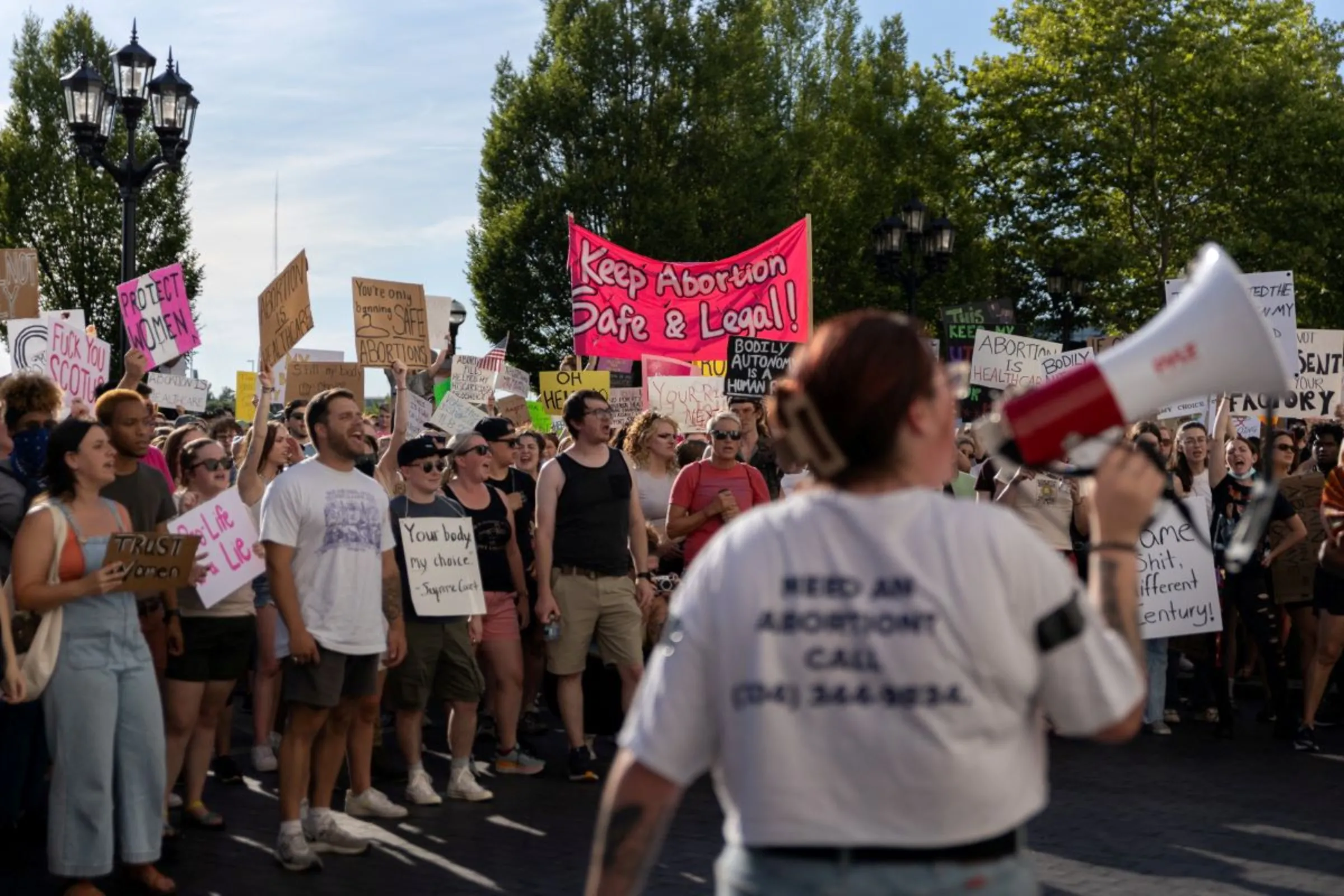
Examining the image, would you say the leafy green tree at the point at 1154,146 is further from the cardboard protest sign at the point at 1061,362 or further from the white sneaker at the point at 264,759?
the white sneaker at the point at 264,759

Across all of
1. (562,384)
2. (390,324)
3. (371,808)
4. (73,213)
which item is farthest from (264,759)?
(73,213)

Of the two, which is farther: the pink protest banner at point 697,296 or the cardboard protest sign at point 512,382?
Answer: the cardboard protest sign at point 512,382

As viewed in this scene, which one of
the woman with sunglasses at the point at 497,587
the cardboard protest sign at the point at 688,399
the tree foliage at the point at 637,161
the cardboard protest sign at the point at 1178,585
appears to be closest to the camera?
the woman with sunglasses at the point at 497,587

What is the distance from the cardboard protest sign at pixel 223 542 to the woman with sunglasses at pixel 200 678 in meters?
0.08

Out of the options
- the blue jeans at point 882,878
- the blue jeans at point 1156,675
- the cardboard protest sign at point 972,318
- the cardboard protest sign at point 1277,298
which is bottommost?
the blue jeans at point 1156,675

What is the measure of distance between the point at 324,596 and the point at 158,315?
25.5 feet

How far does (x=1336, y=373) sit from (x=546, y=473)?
1036 cm

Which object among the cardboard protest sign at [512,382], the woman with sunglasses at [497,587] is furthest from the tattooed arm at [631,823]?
the cardboard protest sign at [512,382]

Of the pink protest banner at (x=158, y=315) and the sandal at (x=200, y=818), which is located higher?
the pink protest banner at (x=158, y=315)

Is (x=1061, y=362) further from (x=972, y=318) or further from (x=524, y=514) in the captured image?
(x=972, y=318)

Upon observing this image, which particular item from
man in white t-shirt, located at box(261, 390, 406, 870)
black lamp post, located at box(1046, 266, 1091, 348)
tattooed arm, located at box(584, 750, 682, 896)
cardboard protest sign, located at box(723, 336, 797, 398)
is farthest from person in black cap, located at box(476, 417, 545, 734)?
black lamp post, located at box(1046, 266, 1091, 348)

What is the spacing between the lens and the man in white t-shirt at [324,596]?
716 cm

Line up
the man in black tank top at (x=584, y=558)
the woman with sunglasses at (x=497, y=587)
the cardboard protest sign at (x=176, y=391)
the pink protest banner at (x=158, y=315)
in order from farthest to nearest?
the cardboard protest sign at (x=176, y=391)
the pink protest banner at (x=158, y=315)
the woman with sunglasses at (x=497, y=587)
the man in black tank top at (x=584, y=558)

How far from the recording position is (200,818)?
7.95 m
